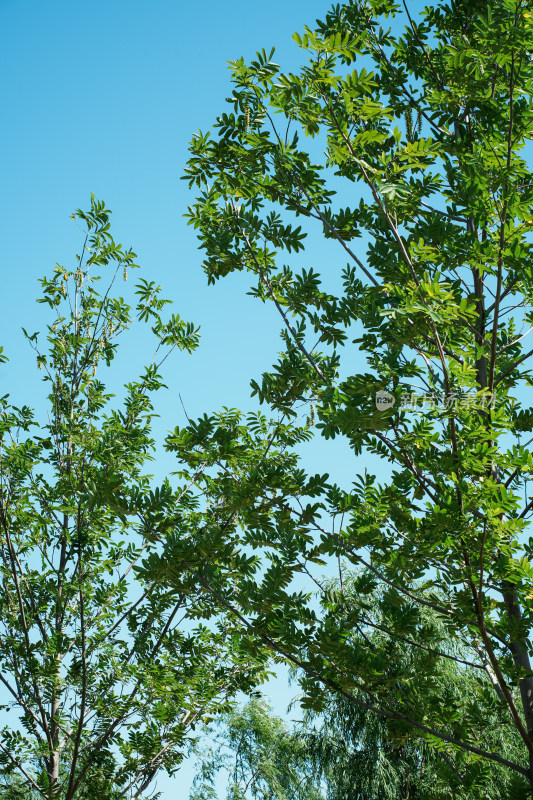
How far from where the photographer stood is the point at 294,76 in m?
3.29

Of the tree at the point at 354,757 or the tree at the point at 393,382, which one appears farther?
the tree at the point at 354,757

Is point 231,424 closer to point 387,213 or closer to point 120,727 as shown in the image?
point 387,213

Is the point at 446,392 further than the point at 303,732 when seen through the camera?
No

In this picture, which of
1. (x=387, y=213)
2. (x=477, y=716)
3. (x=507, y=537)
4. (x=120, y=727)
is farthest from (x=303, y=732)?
(x=387, y=213)

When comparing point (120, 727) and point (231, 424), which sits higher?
point (231, 424)

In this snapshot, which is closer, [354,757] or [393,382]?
[393,382]

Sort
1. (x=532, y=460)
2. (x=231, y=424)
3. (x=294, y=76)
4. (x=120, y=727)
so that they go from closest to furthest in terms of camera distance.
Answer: (x=532, y=460), (x=294, y=76), (x=231, y=424), (x=120, y=727)

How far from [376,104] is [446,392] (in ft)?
4.64

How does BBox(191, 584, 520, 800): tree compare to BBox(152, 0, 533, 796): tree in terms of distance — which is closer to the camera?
BBox(152, 0, 533, 796): tree

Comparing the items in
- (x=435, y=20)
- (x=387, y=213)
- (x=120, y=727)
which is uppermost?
(x=435, y=20)

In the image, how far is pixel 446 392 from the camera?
297 cm

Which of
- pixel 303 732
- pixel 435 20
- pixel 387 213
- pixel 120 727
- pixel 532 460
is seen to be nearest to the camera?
pixel 532 460

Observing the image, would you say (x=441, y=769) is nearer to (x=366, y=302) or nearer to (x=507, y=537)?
(x=507, y=537)

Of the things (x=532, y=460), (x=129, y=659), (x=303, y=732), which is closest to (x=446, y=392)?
(x=532, y=460)
